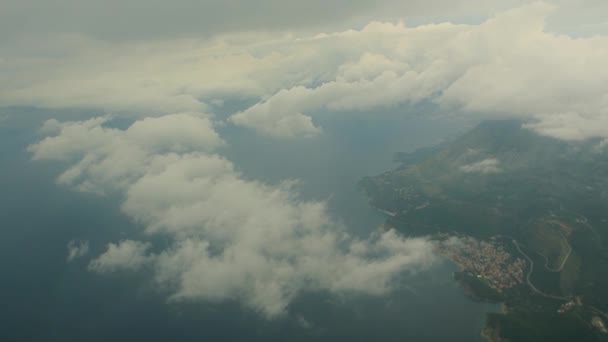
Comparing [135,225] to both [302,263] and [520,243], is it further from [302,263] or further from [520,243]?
[520,243]

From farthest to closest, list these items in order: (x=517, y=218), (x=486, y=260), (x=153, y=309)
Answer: (x=517, y=218) < (x=486, y=260) < (x=153, y=309)

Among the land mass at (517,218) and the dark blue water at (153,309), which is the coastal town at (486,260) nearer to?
the land mass at (517,218)

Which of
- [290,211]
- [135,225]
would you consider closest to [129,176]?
[135,225]

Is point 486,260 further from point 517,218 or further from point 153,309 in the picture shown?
point 153,309

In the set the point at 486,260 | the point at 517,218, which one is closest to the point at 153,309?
the point at 486,260

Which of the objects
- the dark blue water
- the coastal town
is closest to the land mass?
the coastal town

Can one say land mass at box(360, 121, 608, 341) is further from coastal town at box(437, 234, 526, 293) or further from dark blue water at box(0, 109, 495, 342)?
dark blue water at box(0, 109, 495, 342)

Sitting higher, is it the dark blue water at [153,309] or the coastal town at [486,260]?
the dark blue water at [153,309]

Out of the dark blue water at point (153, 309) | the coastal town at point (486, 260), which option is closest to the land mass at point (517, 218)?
the coastal town at point (486, 260)
